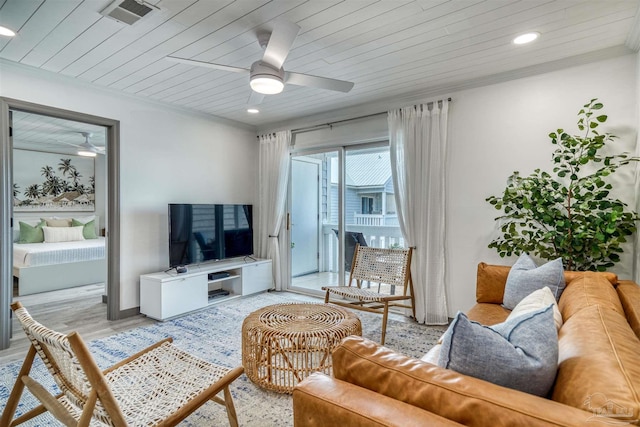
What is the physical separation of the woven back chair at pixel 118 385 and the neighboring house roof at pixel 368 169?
3007 millimetres

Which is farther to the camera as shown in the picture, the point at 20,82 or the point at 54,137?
the point at 54,137

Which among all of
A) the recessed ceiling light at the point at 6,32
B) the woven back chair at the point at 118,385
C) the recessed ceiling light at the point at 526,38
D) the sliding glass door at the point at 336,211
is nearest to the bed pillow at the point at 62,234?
the sliding glass door at the point at 336,211

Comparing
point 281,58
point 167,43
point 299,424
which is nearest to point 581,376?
point 299,424

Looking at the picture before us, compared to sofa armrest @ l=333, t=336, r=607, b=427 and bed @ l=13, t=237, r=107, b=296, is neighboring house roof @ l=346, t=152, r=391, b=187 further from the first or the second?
bed @ l=13, t=237, r=107, b=296

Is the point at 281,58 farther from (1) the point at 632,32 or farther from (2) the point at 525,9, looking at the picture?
(1) the point at 632,32

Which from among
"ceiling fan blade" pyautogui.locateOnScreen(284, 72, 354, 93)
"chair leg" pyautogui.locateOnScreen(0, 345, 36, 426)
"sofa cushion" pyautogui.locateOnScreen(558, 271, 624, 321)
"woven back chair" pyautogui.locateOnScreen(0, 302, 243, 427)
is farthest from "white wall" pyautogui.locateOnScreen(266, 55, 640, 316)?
"chair leg" pyautogui.locateOnScreen(0, 345, 36, 426)

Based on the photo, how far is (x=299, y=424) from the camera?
38.4 inches

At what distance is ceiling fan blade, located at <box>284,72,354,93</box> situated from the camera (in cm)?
242

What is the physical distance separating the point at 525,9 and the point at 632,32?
3.16 feet

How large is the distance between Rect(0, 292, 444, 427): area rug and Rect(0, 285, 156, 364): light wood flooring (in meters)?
0.23

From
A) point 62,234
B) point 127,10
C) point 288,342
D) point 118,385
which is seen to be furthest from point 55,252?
point 288,342

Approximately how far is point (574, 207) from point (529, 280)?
0.81 m

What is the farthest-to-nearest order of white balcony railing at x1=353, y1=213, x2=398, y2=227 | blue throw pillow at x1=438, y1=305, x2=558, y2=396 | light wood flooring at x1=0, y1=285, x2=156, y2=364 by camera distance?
white balcony railing at x1=353, y1=213, x2=398, y2=227 < light wood flooring at x1=0, y1=285, x2=156, y2=364 < blue throw pillow at x1=438, y1=305, x2=558, y2=396

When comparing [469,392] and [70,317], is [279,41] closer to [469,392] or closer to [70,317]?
[469,392]
